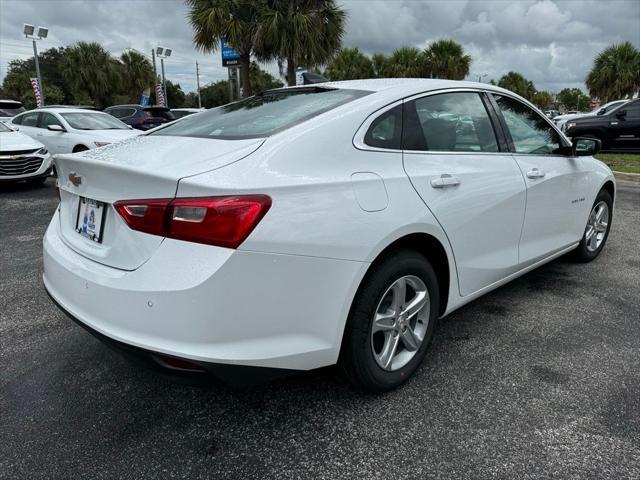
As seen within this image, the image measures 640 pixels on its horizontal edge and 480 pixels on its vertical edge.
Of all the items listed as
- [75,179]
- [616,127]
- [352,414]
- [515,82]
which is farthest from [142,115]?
[515,82]

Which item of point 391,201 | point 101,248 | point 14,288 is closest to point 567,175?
point 391,201

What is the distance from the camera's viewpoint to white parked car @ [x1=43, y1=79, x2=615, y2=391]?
1718mm

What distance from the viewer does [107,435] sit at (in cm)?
209

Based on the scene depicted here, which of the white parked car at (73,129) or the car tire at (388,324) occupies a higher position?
the white parked car at (73,129)

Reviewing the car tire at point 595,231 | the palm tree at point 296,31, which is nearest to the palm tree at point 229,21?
the palm tree at point 296,31

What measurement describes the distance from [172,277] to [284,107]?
3.92 ft

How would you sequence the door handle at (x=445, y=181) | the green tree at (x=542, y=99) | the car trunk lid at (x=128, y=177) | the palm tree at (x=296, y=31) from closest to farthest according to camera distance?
the car trunk lid at (x=128, y=177), the door handle at (x=445, y=181), the palm tree at (x=296, y=31), the green tree at (x=542, y=99)

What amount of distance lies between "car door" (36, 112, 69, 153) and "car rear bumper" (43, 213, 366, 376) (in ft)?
29.5

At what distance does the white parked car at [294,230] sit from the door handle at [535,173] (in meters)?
0.19

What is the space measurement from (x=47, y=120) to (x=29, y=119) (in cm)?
99

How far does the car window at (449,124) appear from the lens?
8.04 feet

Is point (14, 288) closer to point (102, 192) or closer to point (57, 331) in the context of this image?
point (57, 331)

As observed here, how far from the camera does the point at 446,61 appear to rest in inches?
1346

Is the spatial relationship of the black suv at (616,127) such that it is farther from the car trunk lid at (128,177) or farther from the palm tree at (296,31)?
the car trunk lid at (128,177)
